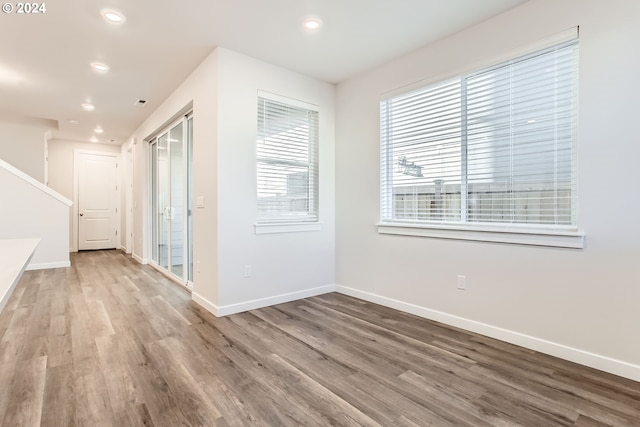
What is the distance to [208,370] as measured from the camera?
218cm


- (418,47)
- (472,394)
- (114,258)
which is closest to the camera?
(472,394)

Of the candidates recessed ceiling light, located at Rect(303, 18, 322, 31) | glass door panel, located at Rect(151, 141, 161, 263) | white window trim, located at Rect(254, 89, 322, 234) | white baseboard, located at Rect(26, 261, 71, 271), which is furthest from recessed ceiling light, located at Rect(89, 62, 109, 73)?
white baseboard, located at Rect(26, 261, 71, 271)

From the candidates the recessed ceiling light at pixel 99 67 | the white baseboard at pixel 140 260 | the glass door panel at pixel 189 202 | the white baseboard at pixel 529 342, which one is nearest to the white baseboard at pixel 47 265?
the white baseboard at pixel 140 260

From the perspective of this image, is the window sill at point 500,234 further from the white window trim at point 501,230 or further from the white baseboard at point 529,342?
the white baseboard at point 529,342

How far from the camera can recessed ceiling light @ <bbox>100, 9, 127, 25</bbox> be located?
2628 millimetres

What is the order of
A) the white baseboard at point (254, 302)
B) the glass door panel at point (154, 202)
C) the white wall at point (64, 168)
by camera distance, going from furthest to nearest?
1. the white wall at point (64, 168)
2. the glass door panel at point (154, 202)
3. the white baseboard at point (254, 302)

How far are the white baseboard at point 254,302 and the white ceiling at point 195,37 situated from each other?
262 cm

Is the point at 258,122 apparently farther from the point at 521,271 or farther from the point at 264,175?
the point at 521,271

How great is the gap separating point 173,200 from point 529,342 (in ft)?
15.3

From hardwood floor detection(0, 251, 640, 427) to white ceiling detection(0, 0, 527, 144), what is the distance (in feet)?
8.77

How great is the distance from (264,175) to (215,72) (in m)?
1.15

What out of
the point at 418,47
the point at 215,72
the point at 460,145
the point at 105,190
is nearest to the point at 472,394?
the point at 460,145

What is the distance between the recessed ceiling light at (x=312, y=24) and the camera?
2.77 meters

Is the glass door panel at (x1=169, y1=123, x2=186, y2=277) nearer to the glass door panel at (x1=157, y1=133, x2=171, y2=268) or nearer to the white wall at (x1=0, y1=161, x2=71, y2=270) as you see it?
the glass door panel at (x1=157, y1=133, x2=171, y2=268)
